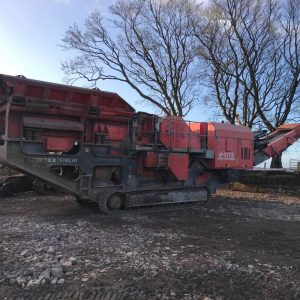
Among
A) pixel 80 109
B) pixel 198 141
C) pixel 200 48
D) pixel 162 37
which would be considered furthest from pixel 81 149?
pixel 162 37

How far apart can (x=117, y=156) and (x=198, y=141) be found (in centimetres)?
306

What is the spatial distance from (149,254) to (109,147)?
5.48 m

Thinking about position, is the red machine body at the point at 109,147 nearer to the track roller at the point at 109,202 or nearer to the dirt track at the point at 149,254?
the track roller at the point at 109,202

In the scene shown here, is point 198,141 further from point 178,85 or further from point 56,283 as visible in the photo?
point 178,85

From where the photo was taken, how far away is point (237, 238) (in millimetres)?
9266

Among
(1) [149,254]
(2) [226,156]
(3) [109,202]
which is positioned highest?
(2) [226,156]

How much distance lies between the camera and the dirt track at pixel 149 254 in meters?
5.80

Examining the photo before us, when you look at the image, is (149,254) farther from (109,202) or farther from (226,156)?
(226,156)

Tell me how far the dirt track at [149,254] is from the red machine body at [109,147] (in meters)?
1.01

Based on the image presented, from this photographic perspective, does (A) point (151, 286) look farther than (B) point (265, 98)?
No

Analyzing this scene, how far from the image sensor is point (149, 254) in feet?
25.1

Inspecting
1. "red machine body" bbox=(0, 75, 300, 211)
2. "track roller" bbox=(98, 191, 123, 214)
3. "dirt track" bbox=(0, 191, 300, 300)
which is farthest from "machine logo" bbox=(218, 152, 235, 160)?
"track roller" bbox=(98, 191, 123, 214)

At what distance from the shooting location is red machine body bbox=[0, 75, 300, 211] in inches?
440

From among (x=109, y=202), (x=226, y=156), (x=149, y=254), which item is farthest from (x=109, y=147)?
(x=149, y=254)
